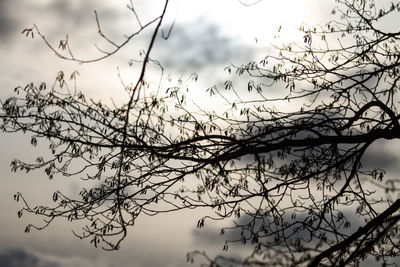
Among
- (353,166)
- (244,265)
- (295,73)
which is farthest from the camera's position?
(295,73)

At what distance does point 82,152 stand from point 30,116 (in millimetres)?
830

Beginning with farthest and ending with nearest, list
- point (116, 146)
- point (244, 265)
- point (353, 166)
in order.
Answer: point (353, 166) → point (116, 146) → point (244, 265)

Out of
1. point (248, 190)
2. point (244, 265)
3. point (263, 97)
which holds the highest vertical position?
point (263, 97)

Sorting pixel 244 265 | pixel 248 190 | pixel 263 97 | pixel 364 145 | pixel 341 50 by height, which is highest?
pixel 341 50

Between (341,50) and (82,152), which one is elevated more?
(341,50)

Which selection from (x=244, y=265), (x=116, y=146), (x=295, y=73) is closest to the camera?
(x=244, y=265)

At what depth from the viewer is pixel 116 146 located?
725 cm

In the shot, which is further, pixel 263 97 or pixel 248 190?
pixel 263 97

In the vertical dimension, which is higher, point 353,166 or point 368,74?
point 368,74

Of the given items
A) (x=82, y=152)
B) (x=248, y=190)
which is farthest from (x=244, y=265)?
(x=82, y=152)

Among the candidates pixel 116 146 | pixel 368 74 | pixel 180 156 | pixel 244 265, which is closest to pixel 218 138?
pixel 180 156

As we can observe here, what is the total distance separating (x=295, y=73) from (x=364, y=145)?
1443 mm

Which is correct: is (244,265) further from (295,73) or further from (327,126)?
(295,73)

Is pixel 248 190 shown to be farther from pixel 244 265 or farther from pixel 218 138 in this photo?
pixel 244 265
